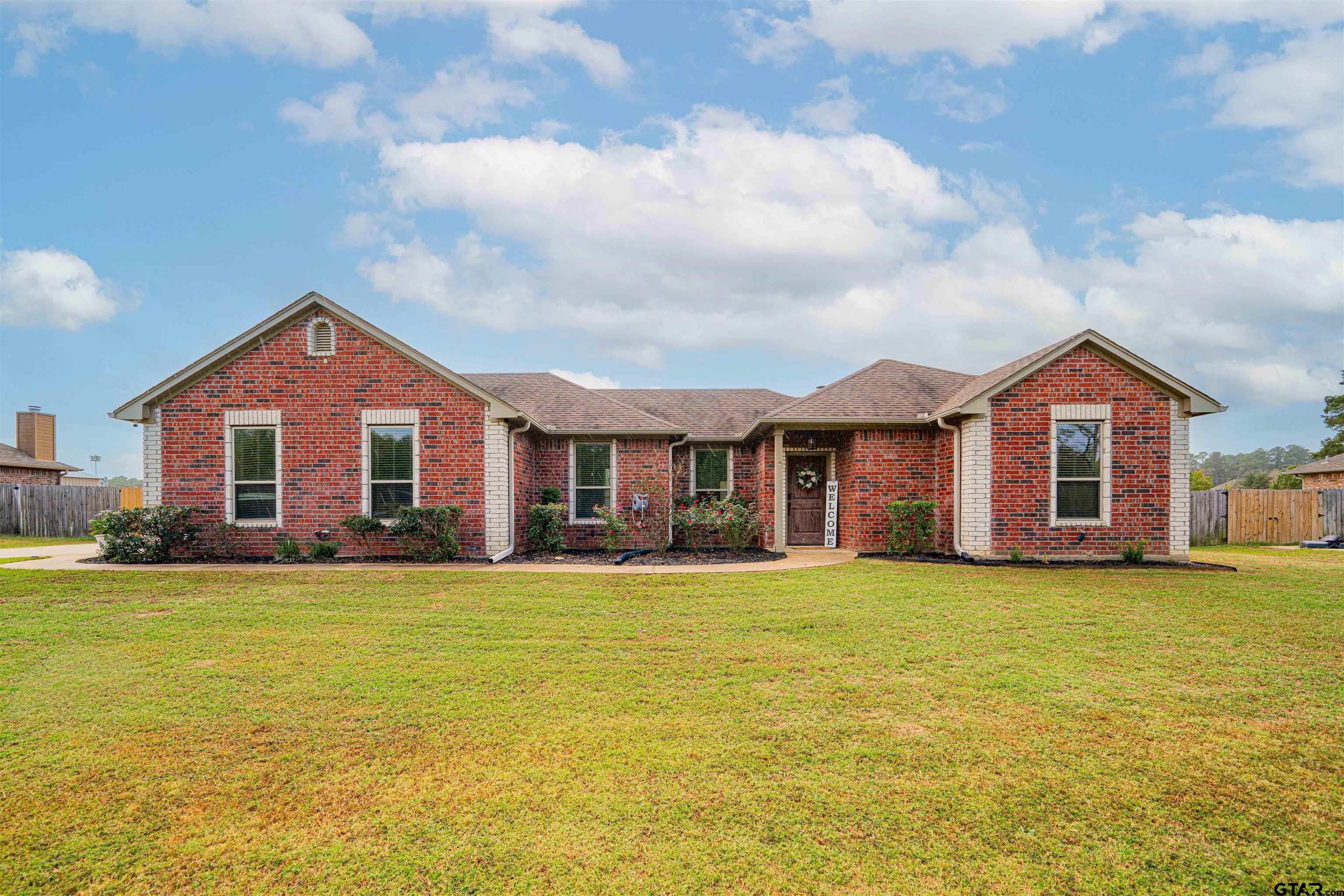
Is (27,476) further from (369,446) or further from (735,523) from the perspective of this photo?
(735,523)

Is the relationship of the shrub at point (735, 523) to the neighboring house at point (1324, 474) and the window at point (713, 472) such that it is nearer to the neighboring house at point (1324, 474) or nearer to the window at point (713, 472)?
the window at point (713, 472)

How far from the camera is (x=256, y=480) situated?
12461 mm

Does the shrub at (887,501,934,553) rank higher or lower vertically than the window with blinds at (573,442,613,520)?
lower

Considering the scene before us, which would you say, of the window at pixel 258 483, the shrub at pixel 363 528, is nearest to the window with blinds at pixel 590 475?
the shrub at pixel 363 528

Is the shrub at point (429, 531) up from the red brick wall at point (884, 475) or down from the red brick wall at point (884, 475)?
down

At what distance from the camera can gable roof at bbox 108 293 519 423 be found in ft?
40.1

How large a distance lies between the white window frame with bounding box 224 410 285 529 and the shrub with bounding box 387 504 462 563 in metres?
2.25

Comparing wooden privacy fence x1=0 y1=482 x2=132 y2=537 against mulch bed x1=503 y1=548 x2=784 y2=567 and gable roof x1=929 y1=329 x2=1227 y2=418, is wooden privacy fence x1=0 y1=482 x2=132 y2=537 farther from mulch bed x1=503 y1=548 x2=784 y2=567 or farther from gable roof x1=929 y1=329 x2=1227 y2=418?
gable roof x1=929 y1=329 x2=1227 y2=418

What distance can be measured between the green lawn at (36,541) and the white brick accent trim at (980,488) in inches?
815

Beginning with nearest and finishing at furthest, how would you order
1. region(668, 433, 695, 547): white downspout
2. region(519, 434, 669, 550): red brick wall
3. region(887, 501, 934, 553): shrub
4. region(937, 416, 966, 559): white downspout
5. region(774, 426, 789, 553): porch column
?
region(937, 416, 966, 559): white downspout < region(887, 501, 934, 553): shrub < region(774, 426, 789, 553): porch column < region(668, 433, 695, 547): white downspout < region(519, 434, 669, 550): red brick wall

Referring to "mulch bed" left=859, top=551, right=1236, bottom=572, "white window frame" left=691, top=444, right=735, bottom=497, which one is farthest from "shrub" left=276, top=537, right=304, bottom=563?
"mulch bed" left=859, top=551, right=1236, bottom=572

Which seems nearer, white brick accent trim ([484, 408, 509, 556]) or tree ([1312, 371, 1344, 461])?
white brick accent trim ([484, 408, 509, 556])

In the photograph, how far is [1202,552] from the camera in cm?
1565

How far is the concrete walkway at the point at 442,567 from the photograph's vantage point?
10.9 metres
